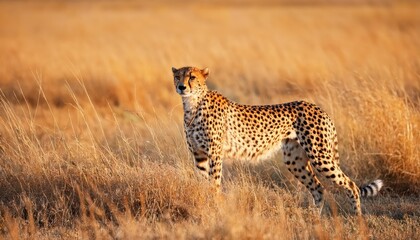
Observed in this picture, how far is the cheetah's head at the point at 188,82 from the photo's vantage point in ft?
17.7

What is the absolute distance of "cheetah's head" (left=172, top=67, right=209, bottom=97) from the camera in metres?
5.41

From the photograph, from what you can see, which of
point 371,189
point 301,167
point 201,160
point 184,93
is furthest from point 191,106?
point 371,189

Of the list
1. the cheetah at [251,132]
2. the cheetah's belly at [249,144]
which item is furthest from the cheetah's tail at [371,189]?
the cheetah's belly at [249,144]

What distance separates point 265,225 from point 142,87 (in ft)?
21.2

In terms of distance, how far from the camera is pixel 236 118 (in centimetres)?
568

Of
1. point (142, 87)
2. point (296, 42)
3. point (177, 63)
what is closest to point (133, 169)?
point (142, 87)

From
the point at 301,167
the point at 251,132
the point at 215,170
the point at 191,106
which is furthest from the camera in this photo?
the point at 301,167

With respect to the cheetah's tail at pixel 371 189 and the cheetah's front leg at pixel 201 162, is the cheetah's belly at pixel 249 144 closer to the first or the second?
the cheetah's front leg at pixel 201 162

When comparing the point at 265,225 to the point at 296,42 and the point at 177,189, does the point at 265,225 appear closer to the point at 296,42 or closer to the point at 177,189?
the point at 177,189

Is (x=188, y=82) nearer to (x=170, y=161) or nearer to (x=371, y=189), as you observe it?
(x=170, y=161)

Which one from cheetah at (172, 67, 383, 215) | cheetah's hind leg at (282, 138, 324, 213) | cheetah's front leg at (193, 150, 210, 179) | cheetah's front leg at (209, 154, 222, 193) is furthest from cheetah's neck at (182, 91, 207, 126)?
cheetah's hind leg at (282, 138, 324, 213)

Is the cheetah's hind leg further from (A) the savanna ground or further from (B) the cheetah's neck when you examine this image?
(B) the cheetah's neck

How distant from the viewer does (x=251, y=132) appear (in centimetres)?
567

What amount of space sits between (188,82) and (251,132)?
2.27ft
